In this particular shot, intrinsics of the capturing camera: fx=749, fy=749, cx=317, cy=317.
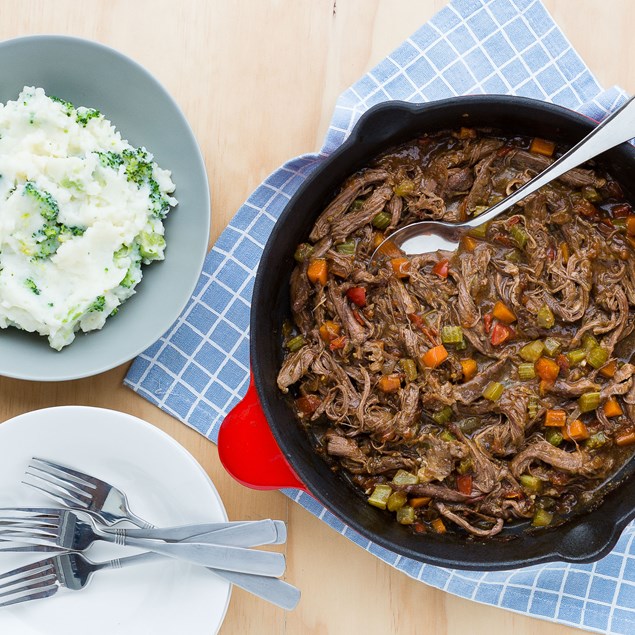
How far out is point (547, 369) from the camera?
3775 mm

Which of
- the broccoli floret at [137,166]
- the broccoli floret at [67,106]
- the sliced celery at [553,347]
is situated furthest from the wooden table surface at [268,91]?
the sliced celery at [553,347]

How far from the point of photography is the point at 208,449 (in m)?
4.23

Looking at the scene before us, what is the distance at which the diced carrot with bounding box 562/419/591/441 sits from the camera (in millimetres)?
3791

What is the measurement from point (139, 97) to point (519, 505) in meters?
2.94

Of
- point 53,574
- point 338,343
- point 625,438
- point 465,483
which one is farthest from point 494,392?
point 53,574

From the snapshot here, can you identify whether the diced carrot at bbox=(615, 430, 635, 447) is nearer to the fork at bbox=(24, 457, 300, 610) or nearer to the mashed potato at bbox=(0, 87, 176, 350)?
the fork at bbox=(24, 457, 300, 610)

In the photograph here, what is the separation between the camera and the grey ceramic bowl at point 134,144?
3967 millimetres

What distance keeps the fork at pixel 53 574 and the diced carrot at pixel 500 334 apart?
209 cm

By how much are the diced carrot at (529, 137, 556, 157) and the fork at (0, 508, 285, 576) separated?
8.31 feet

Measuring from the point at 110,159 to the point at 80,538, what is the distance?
6.62ft

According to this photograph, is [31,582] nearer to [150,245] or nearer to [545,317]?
[150,245]

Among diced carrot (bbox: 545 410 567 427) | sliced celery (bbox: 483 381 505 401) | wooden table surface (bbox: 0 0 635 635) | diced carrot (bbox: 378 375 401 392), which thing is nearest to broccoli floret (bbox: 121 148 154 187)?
wooden table surface (bbox: 0 0 635 635)

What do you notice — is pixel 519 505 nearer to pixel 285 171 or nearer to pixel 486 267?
pixel 486 267

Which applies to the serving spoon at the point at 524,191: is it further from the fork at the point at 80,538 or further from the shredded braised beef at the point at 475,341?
the fork at the point at 80,538
